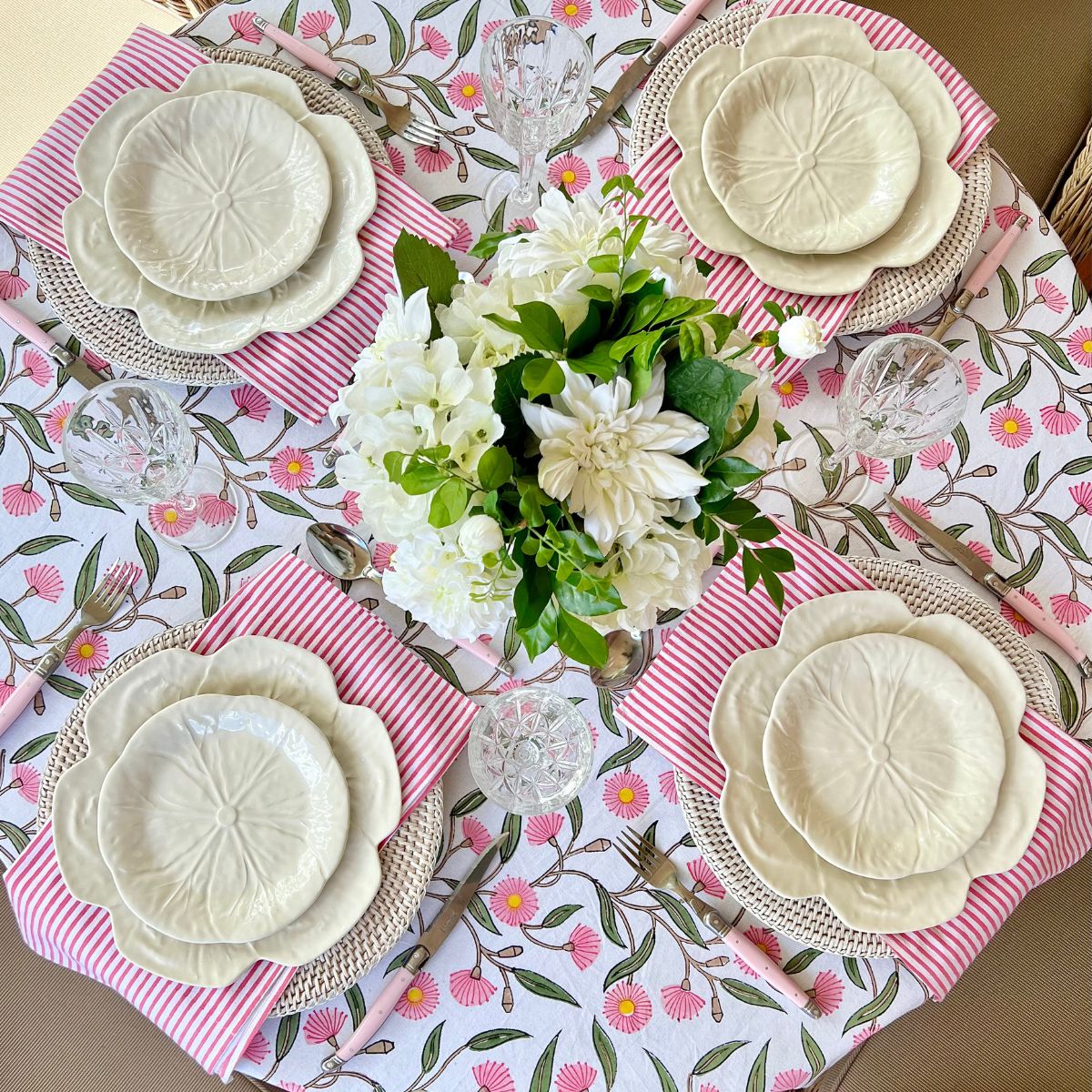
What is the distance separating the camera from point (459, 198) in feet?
3.26

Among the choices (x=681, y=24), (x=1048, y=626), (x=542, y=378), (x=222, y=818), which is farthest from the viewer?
(x=681, y=24)

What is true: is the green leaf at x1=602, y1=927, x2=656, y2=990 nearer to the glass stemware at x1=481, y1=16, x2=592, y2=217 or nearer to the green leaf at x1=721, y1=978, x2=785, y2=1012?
the green leaf at x1=721, y1=978, x2=785, y2=1012

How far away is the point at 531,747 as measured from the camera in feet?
2.81

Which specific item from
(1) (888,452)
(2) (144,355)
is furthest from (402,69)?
(1) (888,452)

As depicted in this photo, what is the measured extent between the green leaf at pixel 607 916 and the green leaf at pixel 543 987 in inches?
2.5

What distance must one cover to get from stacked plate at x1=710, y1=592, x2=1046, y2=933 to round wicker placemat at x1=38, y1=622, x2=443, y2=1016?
272mm

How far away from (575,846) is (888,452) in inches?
19.6

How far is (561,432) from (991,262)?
70 cm

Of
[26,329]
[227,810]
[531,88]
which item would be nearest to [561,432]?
[227,810]

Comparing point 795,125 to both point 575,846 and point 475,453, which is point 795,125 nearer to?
point 475,453

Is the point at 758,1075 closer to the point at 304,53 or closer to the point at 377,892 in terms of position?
the point at 377,892

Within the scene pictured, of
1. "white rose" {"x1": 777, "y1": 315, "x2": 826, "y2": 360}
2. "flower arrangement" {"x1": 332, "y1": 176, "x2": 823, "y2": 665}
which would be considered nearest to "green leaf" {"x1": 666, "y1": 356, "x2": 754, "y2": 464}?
"flower arrangement" {"x1": 332, "y1": 176, "x2": 823, "y2": 665}

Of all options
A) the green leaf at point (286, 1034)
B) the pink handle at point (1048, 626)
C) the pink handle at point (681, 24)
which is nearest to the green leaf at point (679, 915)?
the green leaf at point (286, 1034)

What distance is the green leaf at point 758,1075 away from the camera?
818 mm
